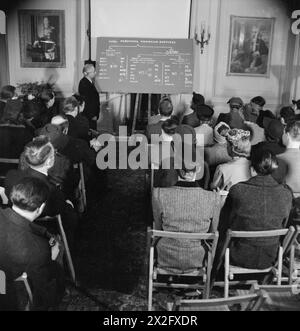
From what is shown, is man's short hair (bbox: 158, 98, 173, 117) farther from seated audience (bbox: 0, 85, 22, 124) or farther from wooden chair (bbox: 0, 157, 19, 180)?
wooden chair (bbox: 0, 157, 19, 180)

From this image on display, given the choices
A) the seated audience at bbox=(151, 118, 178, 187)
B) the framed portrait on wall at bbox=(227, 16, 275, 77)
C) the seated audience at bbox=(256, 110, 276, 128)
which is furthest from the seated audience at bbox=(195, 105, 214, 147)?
the framed portrait on wall at bbox=(227, 16, 275, 77)

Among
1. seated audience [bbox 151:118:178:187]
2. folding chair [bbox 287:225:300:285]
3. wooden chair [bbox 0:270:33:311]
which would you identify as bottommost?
folding chair [bbox 287:225:300:285]

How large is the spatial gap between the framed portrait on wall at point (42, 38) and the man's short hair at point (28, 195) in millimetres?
7019

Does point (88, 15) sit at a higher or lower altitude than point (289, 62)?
higher

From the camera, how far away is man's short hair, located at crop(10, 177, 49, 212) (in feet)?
9.11

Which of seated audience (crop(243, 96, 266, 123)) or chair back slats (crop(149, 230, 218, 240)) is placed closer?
chair back slats (crop(149, 230, 218, 240))

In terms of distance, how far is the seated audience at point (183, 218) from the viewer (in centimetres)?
330

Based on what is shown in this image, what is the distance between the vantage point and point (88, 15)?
912 cm

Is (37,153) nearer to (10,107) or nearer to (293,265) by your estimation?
(293,265)

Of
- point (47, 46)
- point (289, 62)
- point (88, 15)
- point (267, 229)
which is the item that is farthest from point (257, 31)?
point (267, 229)

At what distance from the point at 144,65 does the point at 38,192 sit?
637 centimetres

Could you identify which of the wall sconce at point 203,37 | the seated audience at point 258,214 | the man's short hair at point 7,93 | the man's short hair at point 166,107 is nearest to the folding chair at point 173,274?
the seated audience at point 258,214

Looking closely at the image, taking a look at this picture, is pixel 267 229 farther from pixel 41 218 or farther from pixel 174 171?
pixel 41 218
